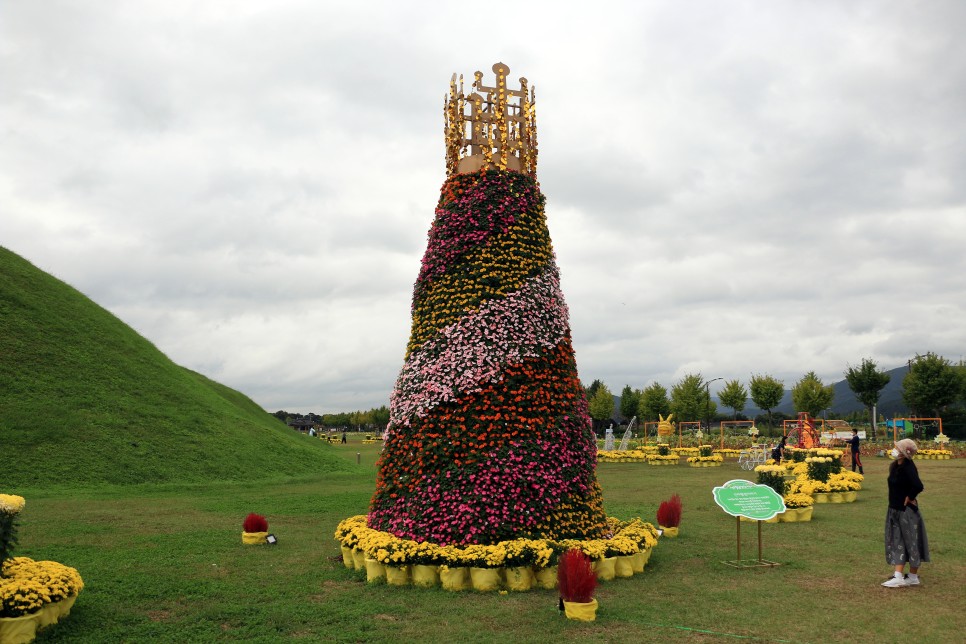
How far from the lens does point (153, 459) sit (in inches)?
1034

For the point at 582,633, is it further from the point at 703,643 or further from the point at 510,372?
the point at 510,372

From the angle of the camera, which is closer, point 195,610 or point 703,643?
point 703,643

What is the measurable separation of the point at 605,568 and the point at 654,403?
62.6m

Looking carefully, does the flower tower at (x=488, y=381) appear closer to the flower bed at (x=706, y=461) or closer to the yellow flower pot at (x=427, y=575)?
the yellow flower pot at (x=427, y=575)

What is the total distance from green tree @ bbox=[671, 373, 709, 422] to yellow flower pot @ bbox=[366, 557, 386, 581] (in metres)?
63.5

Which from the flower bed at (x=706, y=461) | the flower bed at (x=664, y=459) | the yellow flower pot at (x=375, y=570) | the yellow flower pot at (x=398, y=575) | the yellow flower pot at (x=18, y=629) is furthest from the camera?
the flower bed at (x=664, y=459)

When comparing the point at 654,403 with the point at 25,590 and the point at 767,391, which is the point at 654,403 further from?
the point at 25,590

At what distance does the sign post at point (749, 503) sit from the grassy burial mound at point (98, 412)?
70.4 ft

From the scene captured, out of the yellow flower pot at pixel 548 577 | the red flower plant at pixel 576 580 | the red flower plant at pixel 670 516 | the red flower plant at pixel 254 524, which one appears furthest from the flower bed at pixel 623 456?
the red flower plant at pixel 576 580

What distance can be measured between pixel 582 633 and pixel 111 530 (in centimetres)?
1229

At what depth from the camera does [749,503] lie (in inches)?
435

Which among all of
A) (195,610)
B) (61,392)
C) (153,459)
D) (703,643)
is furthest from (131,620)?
(61,392)

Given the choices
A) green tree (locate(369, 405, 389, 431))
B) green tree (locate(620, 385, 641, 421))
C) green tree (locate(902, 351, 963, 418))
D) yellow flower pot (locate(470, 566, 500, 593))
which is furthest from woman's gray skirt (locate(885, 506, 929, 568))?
green tree (locate(369, 405, 389, 431))

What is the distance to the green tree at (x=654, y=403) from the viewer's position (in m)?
70.1
